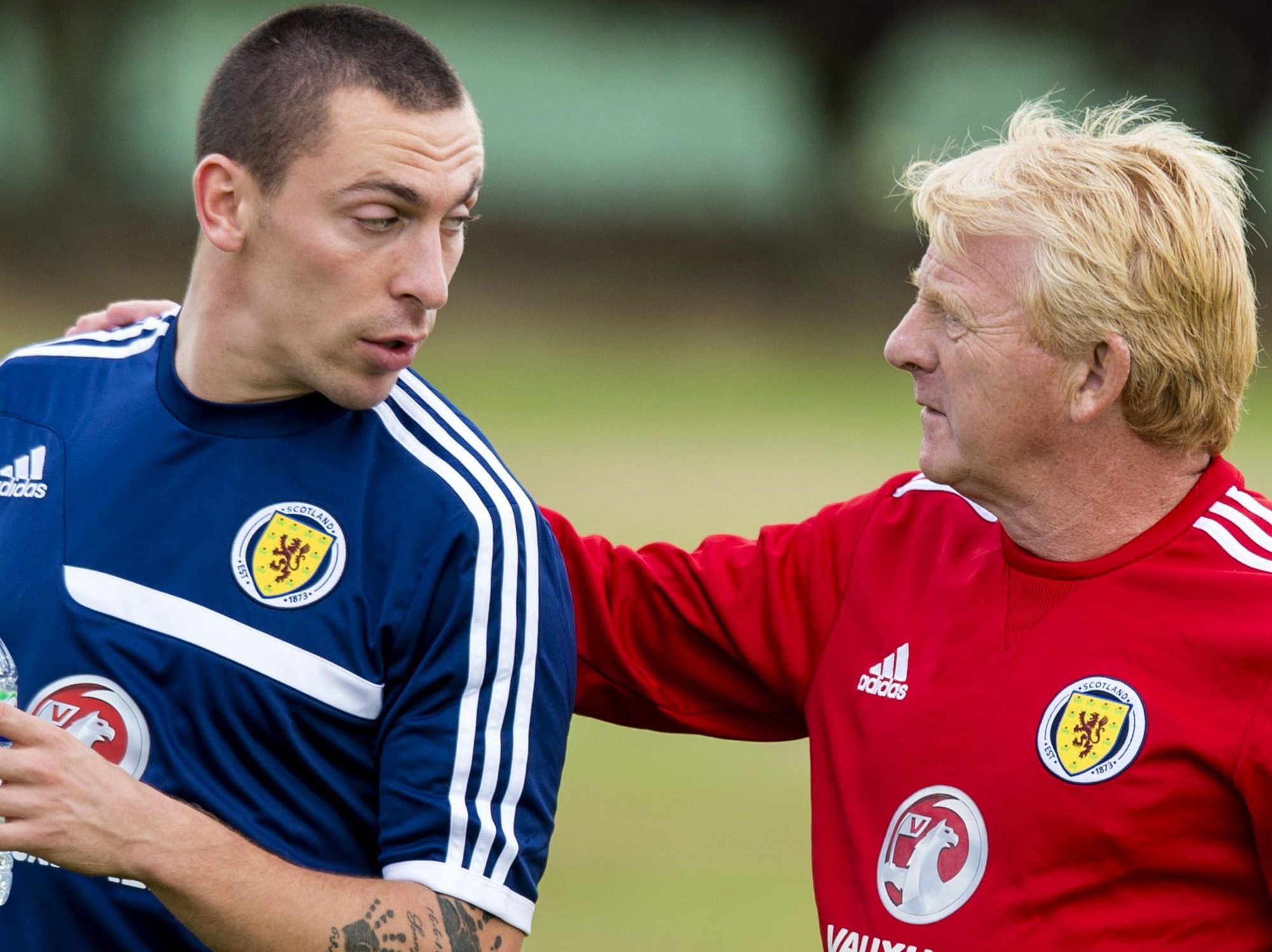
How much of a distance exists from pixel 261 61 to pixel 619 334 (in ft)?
65.4

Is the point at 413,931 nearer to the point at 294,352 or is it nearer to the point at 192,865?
the point at 192,865

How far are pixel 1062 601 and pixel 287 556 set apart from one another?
124 centimetres

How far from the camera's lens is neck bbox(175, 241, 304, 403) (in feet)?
9.18

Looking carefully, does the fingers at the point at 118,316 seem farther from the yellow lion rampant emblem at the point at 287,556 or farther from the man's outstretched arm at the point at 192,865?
the man's outstretched arm at the point at 192,865

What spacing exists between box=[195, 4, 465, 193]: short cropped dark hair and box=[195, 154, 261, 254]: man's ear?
0.08ft

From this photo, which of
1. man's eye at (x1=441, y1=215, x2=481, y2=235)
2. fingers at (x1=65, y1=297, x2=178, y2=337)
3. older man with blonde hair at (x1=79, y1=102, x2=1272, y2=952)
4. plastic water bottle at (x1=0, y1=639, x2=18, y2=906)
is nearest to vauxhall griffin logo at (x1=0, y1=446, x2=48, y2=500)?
plastic water bottle at (x1=0, y1=639, x2=18, y2=906)

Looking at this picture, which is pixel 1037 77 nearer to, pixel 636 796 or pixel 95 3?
pixel 95 3

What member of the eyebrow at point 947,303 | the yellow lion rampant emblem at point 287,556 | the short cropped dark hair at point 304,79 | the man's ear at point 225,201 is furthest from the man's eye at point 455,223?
the eyebrow at point 947,303

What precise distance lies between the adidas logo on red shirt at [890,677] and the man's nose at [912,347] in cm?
48

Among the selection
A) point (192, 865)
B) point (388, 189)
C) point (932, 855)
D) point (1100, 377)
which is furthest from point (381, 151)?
point (932, 855)

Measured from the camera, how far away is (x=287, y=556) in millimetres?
2674

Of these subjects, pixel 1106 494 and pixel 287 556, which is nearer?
pixel 287 556

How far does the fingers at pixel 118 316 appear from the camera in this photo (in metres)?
3.19

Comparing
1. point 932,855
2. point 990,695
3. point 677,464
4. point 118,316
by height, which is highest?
point 677,464
